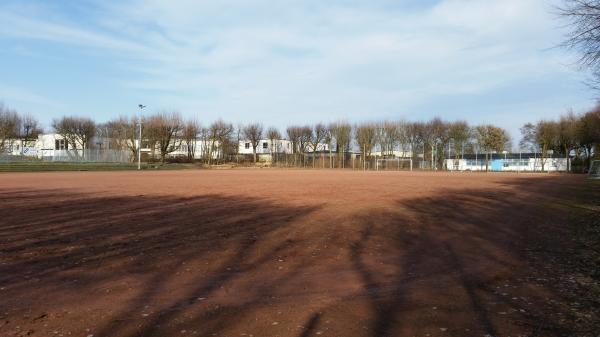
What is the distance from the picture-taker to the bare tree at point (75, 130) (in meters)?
88.4

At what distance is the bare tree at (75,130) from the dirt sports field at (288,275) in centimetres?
8051

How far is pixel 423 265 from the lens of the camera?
837cm

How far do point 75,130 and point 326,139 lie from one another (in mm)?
49121

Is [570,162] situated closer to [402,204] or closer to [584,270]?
[402,204]

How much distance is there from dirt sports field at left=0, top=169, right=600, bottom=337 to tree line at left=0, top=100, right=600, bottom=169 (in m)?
75.3

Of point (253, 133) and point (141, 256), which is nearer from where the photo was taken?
point (141, 256)

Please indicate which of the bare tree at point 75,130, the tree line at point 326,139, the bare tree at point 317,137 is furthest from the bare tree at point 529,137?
the bare tree at point 75,130

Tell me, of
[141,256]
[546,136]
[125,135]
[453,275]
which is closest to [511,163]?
[546,136]

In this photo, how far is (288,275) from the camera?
762cm

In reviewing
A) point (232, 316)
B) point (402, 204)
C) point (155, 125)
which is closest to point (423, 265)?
point (232, 316)

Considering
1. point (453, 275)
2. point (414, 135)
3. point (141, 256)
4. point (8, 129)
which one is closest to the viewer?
point (453, 275)

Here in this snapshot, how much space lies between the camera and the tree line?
279 ft

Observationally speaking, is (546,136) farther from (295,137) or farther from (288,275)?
(288,275)

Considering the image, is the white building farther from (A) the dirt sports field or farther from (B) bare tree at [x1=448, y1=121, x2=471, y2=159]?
(A) the dirt sports field
